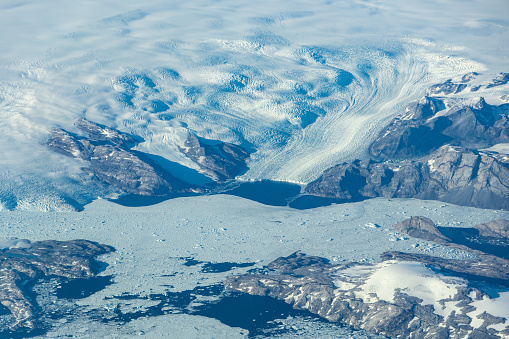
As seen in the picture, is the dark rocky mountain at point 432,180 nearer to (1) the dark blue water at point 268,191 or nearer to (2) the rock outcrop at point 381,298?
(1) the dark blue water at point 268,191

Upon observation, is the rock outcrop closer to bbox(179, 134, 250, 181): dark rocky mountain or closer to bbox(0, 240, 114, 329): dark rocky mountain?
bbox(0, 240, 114, 329): dark rocky mountain

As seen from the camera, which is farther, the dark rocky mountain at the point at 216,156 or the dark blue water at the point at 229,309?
the dark rocky mountain at the point at 216,156

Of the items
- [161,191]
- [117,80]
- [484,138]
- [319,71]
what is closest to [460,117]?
[484,138]

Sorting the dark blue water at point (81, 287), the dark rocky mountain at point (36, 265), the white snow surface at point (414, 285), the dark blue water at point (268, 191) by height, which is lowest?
the dark blue water at point (268, 191)

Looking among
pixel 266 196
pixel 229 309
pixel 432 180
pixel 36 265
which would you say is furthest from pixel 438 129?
pixel 36 265

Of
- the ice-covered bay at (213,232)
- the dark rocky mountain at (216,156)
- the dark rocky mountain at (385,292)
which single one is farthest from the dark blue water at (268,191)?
the dark rocky mountain at (385,292)

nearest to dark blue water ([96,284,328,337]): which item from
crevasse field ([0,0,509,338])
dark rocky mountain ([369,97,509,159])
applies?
crevasse field ([0,0,509,338])

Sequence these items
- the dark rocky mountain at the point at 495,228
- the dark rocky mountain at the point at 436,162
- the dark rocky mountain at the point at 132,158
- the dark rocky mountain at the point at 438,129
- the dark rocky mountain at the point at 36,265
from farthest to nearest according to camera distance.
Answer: the dark rocky mountain at the point at 438,129
the dark rocky mountain at the point at 132,158
the dark rocky mountain at the point at 436,162
the dark rocky mountain at the point at 495,228
the dark rocky mountain at the point at 36,265
